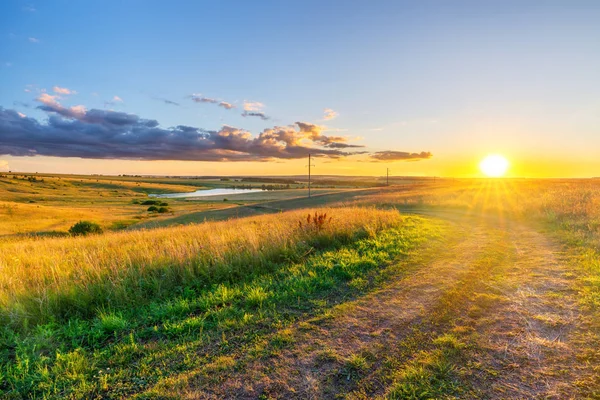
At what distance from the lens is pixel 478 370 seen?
3.82 metres

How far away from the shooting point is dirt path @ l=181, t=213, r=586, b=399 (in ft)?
11.6

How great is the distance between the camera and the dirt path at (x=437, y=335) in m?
3.54

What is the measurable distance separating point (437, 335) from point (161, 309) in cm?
517

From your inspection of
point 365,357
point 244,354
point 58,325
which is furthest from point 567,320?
point 58,325

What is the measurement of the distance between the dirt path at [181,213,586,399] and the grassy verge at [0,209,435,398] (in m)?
0.63

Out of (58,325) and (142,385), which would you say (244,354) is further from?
(58,325)

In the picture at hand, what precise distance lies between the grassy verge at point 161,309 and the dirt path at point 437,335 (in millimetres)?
631

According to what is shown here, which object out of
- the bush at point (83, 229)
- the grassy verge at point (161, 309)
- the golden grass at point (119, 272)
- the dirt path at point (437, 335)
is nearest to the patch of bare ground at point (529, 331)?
the dirt path at point (437, 335)

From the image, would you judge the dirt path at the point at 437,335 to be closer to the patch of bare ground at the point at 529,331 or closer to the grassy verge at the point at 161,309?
the patch of bare ground at the point at 529,331

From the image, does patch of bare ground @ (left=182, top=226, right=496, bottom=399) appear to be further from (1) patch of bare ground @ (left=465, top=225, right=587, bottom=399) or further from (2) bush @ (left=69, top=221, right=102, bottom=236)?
(2) bush @ (left=69, top=221, right=102, bottom=236)

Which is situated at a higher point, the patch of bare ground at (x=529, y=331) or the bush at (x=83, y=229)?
the patch of bare ground at (x=529, y=331)

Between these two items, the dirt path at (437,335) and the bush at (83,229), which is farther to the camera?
the bush at (83,229)

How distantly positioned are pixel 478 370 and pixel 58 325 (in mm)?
6961

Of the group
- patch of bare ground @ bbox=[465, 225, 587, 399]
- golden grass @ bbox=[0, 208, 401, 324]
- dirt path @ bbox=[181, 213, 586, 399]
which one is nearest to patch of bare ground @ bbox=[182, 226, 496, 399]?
dirt path @ bbox=[181, 213, 586, 399]
